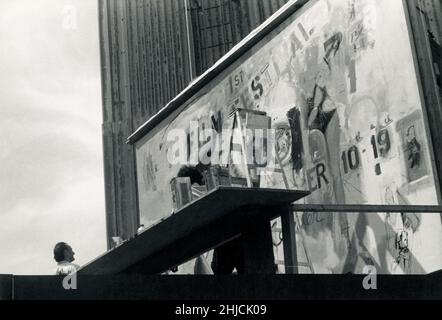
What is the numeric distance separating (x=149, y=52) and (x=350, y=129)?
9.74 metres

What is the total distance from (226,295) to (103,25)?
46.9 ft

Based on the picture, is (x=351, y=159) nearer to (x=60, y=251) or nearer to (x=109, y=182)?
(x=60, y=251)

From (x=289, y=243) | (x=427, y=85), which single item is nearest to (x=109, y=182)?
(x=427, y=85)

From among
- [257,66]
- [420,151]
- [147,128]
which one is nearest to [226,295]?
[420,151]

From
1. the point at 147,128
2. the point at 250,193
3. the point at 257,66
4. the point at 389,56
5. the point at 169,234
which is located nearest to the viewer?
the point at 250,193

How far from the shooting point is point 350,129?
7.66m

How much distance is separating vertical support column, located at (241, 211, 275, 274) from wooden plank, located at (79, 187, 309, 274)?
2.3 inches

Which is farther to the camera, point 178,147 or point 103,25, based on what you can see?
point 103,25

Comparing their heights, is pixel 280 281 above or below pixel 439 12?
below

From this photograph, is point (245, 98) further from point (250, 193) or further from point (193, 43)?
point (193, 43)

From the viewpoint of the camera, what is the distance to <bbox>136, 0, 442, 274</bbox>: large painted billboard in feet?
22.4

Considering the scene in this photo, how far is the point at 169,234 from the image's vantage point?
16.9 feet

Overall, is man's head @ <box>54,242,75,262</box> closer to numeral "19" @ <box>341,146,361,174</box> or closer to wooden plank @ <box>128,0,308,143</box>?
numeral "19" @ <box>341,146,361,174</box>

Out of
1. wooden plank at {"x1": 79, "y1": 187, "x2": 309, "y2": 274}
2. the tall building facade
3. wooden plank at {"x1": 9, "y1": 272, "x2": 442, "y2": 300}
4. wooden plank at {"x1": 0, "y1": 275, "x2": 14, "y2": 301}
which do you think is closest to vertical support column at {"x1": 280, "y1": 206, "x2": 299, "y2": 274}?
wooden plank at {"x1": 79, "y1": 187, "x2": 309, "y2": 274}
